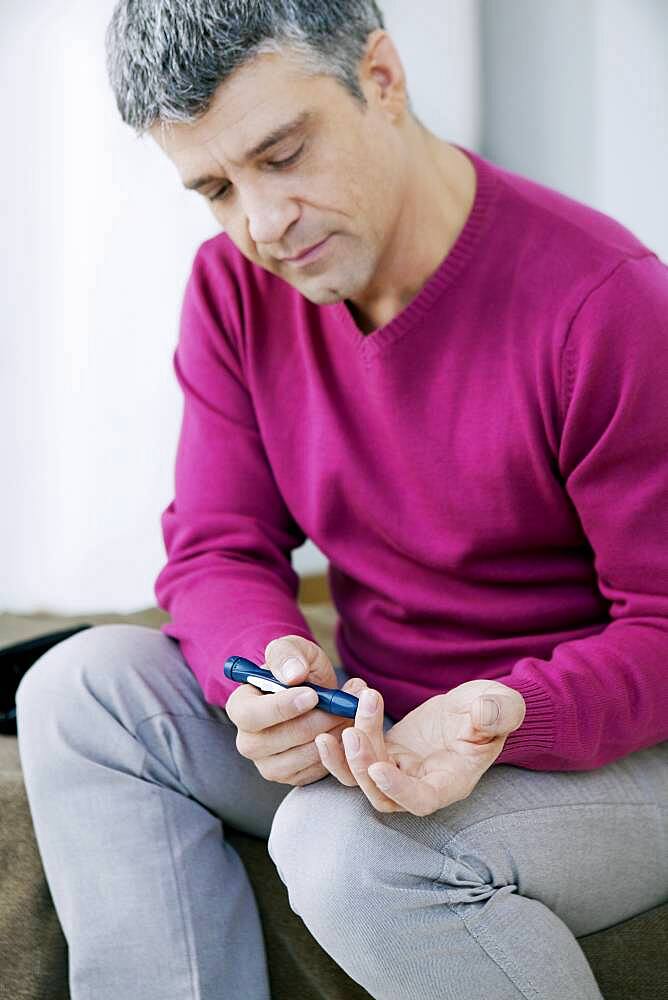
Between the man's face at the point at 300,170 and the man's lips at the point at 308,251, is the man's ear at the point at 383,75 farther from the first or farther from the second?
the man's lips at the point at 308,251

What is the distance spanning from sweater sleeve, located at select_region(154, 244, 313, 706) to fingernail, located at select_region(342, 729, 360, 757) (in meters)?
0.36

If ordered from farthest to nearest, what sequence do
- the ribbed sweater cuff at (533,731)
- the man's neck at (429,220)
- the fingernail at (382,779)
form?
the man's neck at (429,220), the ribbed sweater cuff at (533,731), the fingernail at (382,779)

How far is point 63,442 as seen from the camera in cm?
215

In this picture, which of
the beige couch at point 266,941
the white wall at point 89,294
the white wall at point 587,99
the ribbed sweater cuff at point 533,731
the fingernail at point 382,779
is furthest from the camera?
the white wall at point 89,294

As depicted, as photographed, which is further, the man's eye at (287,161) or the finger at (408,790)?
the man's eye at (287,161)

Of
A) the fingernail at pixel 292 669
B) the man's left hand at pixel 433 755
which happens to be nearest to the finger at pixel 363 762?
the man's left hand at pixel 433 755

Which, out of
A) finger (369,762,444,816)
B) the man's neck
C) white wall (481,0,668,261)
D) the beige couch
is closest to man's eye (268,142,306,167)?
the man's neck

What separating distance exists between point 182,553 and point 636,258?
598 millimetres

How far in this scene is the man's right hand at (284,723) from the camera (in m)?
1.08

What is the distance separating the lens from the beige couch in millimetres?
1166

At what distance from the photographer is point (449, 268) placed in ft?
4.09

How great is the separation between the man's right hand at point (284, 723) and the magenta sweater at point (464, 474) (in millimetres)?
92

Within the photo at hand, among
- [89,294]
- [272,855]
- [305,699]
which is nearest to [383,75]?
[305,699]

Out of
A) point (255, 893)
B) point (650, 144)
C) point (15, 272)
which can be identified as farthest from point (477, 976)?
point (15, 272)
